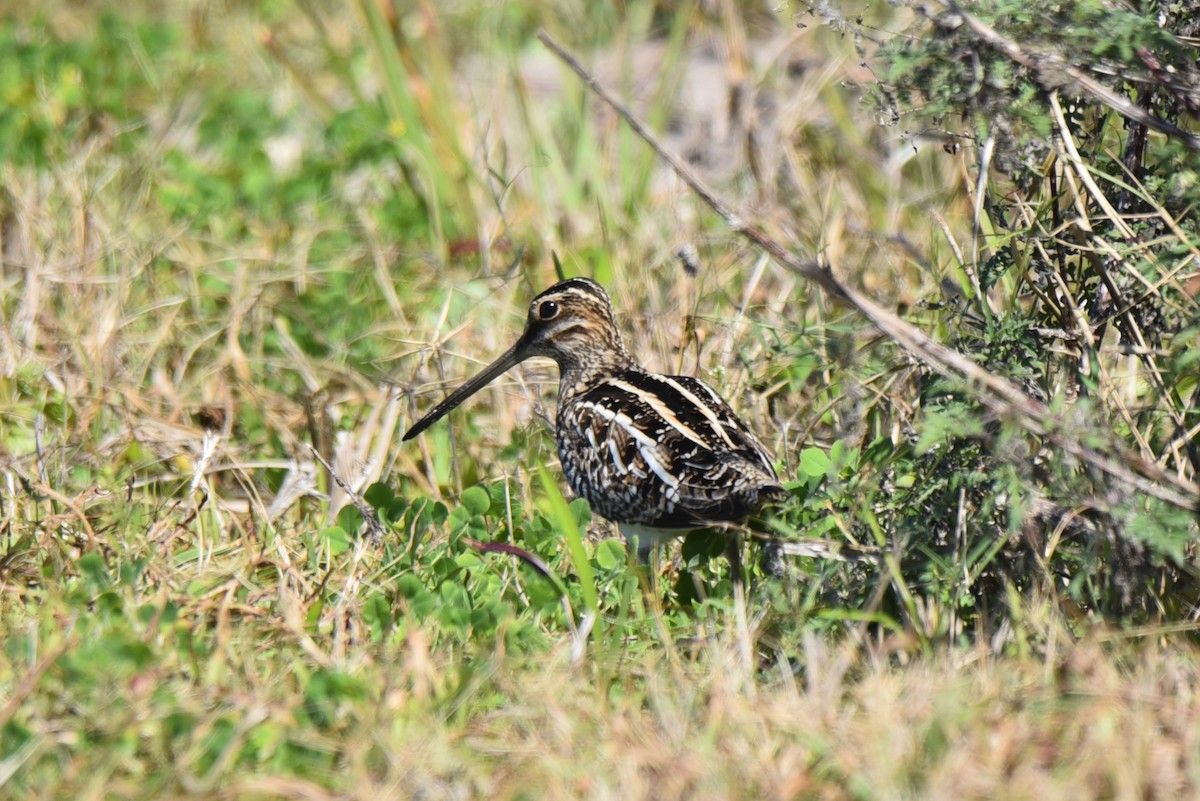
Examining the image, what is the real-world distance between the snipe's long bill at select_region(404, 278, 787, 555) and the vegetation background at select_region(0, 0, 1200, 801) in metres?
0.11

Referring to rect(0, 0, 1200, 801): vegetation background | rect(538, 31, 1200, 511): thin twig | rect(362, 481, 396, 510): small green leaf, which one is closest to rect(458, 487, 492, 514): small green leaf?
rect(0, 0, 1200, 801): vegetation background

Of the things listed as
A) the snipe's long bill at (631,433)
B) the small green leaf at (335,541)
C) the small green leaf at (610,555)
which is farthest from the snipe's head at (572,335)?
the small green leaf at (610,555)

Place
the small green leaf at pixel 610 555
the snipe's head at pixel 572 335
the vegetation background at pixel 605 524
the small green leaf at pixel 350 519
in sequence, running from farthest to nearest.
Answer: the snipe's head at pixel 572 335, the small green leaf at pixel 350 519, the small green leaf at pixel 610 555, the vegetation background at pixel 605 524

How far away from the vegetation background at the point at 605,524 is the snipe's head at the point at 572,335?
134 millimetres

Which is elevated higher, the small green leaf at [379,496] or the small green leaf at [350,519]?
the small green leaf at [379,496]

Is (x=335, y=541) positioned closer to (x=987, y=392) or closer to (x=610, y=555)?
(x=610, y=555)

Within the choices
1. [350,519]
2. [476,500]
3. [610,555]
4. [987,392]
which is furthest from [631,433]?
[987,392]

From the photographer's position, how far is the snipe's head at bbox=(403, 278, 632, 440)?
3.95 meters

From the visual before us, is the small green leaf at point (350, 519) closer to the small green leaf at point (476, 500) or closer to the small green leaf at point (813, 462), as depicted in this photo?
the small green leaf at point (476, 500)

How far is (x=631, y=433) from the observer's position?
3.48m

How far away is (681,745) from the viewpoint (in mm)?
2498

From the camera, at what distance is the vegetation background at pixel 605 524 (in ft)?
8.38

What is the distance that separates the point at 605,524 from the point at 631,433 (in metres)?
0.49

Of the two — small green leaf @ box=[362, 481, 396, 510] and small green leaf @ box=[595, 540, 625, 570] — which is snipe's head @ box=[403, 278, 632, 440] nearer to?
small green leaf @ box=[362, 481, 396, 510]
